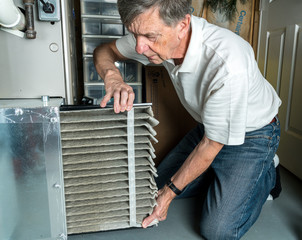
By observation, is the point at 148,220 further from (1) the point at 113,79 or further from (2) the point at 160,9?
(2) the point at 160,9

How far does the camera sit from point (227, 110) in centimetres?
94

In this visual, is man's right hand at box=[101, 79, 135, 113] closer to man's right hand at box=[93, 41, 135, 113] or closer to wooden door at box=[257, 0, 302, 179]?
man's right hand at box=[93, 41, 135, 113]

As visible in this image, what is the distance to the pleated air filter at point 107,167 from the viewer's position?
834mm

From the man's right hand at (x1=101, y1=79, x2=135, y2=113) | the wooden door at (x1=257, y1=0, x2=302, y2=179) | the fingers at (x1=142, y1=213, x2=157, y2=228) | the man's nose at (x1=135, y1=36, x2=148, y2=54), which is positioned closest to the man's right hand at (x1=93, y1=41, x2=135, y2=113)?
the man's right hand at (x1=101, y1=79, x2=135, y2=113)

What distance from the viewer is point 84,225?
3.08ft

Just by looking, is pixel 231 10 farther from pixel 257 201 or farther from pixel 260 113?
pixel 257 201

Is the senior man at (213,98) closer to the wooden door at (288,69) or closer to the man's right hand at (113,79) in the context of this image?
the man's right hand at (113,79)

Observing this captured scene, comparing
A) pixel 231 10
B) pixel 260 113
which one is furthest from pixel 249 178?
pixel 231 10

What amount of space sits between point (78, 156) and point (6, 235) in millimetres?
299

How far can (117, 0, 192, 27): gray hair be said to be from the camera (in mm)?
818

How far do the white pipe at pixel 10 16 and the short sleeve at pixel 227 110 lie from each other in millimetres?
666

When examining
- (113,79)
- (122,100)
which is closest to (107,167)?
(122,100)

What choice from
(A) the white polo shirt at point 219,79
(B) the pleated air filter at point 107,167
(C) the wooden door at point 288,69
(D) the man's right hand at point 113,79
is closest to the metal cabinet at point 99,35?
(D) the man's right hand at point 113,79

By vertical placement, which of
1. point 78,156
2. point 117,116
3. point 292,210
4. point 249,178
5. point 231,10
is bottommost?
point 292,210
